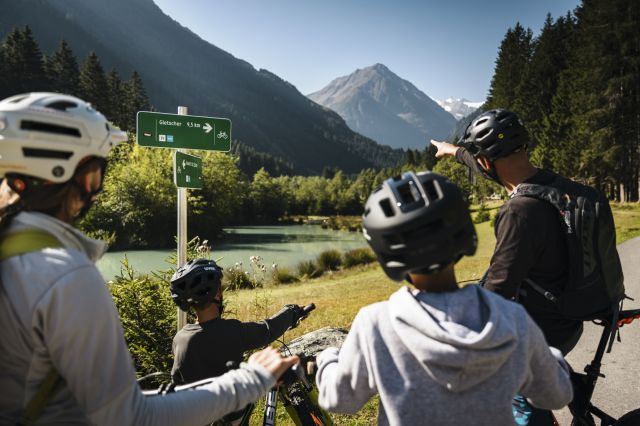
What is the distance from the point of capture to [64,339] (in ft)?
3.95

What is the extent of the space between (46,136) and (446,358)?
1.55 metres

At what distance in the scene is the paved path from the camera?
4098mm

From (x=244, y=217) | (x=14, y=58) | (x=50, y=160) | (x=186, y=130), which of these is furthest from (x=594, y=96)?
(x=14, y=58)

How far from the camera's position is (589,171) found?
4112 centimetres

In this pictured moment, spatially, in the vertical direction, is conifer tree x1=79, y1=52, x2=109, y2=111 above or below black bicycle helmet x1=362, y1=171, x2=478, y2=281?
above

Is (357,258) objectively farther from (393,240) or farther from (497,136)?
(393,240)

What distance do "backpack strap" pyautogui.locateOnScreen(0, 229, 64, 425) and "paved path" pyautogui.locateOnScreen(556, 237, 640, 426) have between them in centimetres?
422

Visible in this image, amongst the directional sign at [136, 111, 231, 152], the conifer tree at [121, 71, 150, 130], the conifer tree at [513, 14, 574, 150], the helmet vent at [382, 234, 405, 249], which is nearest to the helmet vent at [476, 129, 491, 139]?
the helmet vent at [382, 234, 405, 249]

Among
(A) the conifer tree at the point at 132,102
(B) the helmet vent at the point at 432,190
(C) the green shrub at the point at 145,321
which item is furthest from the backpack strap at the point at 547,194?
(A) the conifer tree at the point at 132,102

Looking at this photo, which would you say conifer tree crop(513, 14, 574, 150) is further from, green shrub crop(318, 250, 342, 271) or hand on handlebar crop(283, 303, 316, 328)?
hand on handlebar crop(283, 303, 316, 328)

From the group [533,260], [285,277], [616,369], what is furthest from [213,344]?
[285,277]

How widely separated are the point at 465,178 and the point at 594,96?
1243 inches

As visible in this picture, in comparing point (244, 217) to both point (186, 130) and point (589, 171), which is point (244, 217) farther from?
point (186, 130)

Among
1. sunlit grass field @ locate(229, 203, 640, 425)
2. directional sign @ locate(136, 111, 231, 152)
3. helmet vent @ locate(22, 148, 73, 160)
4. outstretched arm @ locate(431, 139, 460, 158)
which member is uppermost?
directional sign @ locate(136, 111, 231, 152)
